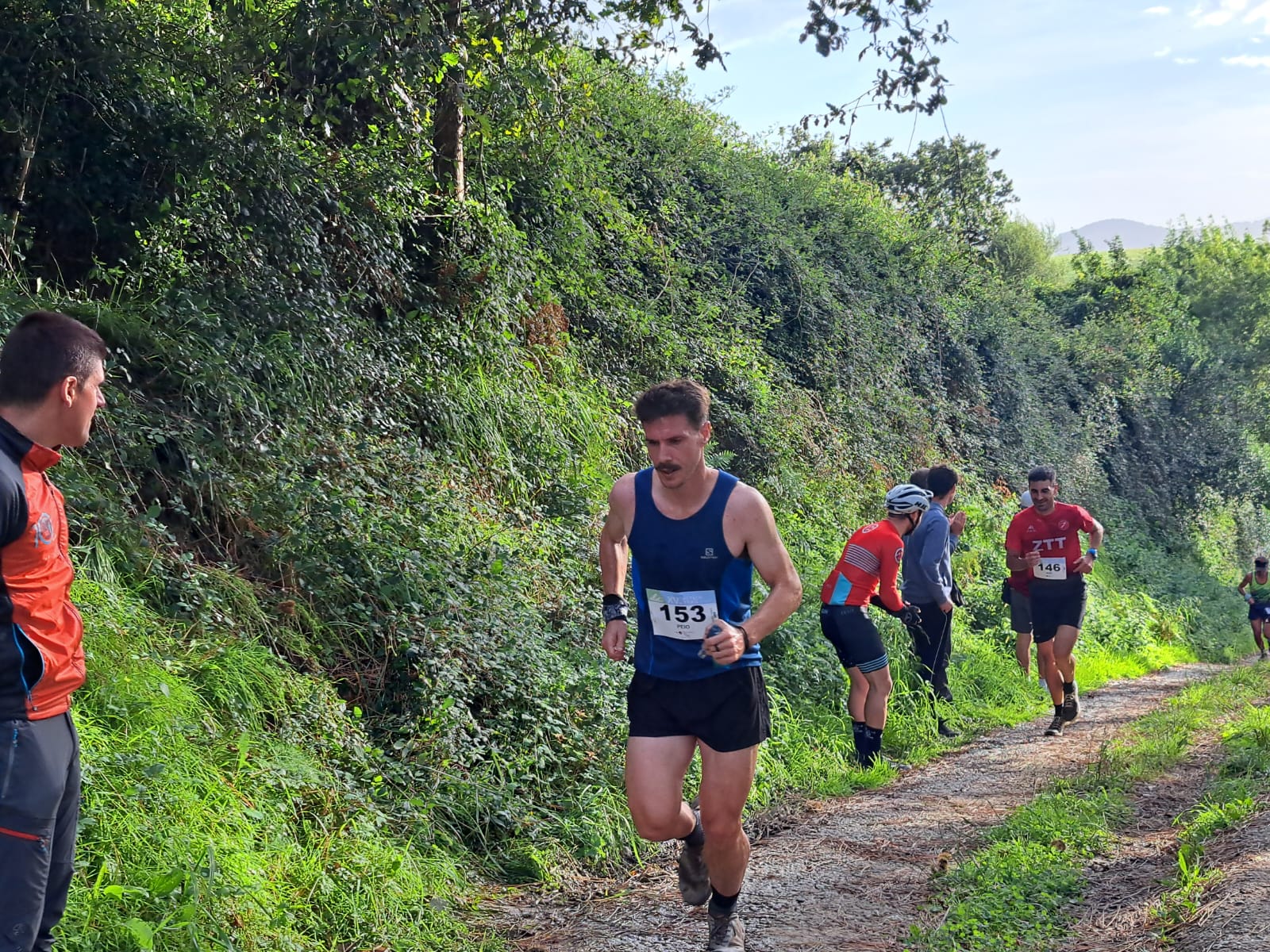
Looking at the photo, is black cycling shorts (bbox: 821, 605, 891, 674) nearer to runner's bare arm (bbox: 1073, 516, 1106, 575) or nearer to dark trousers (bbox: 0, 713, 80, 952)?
runner's bare arm (bbox: 1073, 516, 1106, 575)

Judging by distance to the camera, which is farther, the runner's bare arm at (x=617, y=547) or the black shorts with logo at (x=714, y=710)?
the runner's bare arm at (x=617, y=547)

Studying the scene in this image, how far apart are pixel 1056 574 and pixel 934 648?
134 cm

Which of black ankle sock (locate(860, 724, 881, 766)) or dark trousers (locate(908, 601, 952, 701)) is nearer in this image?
black ankle sock (locate(860, 724, 881, 766))

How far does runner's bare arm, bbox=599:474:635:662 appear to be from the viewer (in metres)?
4.75

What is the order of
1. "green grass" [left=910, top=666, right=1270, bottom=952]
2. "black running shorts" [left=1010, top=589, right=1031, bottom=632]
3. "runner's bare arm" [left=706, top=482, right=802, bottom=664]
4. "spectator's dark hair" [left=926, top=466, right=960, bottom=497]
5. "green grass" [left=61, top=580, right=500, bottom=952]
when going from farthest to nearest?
1. "black running shorts" [left=1010, top=589, right=1031, bottom=632]
2. "spectator's dark hair" [left=926, top=466, right=960, bottom=497]
3. "green grass" [left=910, top=666, right=1270, bottom=952]
4. "runner's bare arm" [left=706, top=482, right=802, bottom=664]
5. "green grass" [left=61, top=580, right=500, bottom=952]

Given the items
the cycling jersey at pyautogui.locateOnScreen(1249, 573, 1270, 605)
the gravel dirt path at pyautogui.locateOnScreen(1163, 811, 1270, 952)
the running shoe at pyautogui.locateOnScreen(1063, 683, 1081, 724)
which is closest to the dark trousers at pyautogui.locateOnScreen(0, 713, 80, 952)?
the gravel dirt path at pyautogui.locateOnScreen(1163, 811, 1270, 952)

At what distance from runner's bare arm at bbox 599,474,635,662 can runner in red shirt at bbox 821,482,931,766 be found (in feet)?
12.0

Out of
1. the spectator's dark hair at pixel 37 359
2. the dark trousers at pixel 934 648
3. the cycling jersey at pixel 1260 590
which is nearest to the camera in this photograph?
the spectator's dark hair at pixel 37 359

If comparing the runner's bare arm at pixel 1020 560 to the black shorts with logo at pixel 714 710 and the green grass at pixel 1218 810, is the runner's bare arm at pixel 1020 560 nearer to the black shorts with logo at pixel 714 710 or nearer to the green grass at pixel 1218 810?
the green grass at pixel 1218 810

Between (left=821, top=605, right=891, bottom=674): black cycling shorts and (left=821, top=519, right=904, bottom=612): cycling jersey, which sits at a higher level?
(left=821, top=519, right=904, bottom=612): cycling jersey

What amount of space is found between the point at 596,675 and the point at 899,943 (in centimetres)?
299

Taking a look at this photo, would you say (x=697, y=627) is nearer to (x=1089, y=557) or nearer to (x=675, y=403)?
(x=675, y=403)

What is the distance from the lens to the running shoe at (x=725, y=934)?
4.61 m

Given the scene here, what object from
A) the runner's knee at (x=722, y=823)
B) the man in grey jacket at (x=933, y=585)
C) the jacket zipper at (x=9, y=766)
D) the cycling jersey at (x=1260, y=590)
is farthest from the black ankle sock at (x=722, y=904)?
the cycling jersey at (x=1260, y=590)
